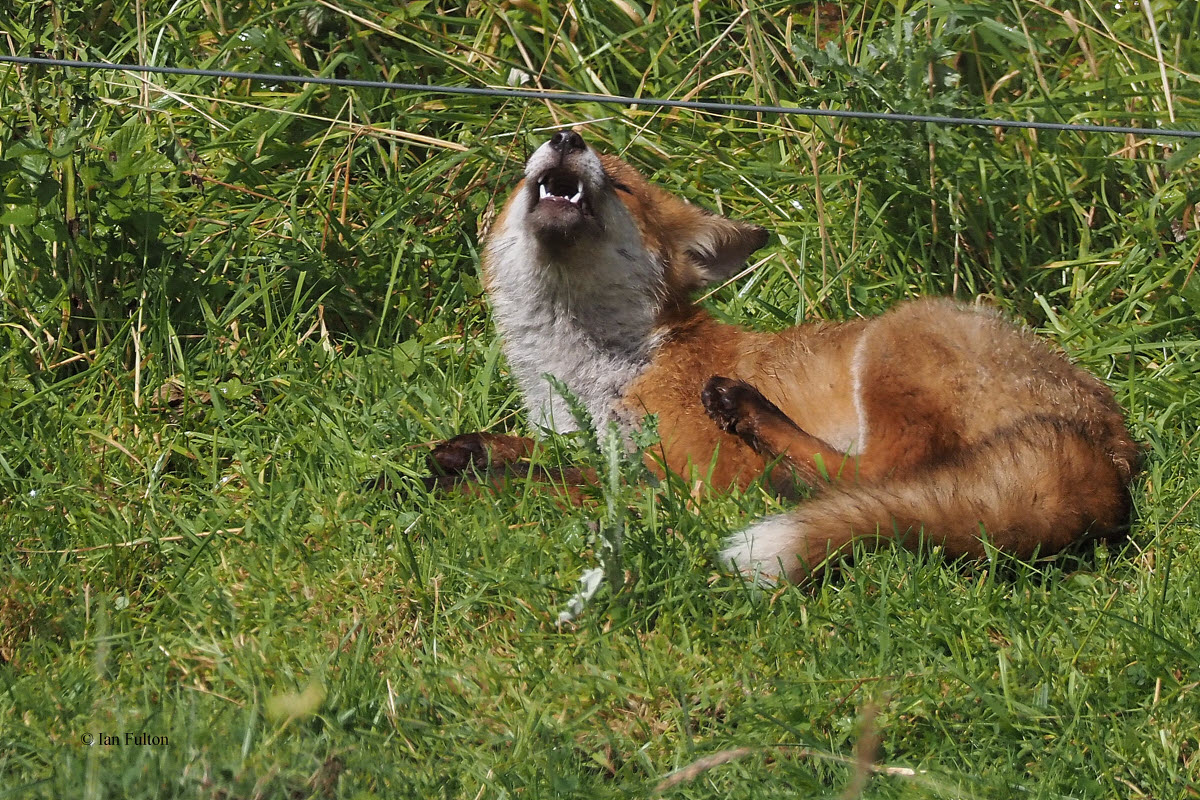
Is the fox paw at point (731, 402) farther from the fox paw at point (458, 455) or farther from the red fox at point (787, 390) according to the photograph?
the fox paw at point (458, 455)

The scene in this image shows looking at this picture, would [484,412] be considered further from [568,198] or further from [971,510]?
[971,510]

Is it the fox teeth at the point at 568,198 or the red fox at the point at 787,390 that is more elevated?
the fox teeth at the point at 568,198

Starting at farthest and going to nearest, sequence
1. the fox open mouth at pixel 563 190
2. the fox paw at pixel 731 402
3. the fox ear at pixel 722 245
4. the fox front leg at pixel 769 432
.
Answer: the fox ear at pixel 722 245, the fox open mouth at pixel 563 190, the fox paw at pixel 731 402, the fox front leg at pixel 769 432

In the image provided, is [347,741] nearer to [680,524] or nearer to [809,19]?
[680,524]

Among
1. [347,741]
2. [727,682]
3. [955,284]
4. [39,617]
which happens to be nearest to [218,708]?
[347,741]

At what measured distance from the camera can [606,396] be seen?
4988mm

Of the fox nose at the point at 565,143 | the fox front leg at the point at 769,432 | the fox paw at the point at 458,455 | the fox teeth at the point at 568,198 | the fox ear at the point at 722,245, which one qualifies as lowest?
the fox paw at the point at 458,455

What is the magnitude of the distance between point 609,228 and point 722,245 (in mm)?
596

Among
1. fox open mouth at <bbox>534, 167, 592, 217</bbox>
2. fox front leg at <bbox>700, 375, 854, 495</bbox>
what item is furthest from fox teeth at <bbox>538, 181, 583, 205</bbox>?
fox front leg at <bbox>700, 375, 854, 495</bbox>

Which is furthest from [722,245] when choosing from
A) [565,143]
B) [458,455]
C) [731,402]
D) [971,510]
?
[971,510]

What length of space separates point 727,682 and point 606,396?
1.94 meters

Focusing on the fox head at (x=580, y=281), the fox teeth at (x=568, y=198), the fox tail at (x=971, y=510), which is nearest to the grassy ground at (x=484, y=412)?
the fox tail at (x=971, y=510)

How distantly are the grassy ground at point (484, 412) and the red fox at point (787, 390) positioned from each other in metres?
0.17

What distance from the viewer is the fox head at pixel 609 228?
4.95 metres
